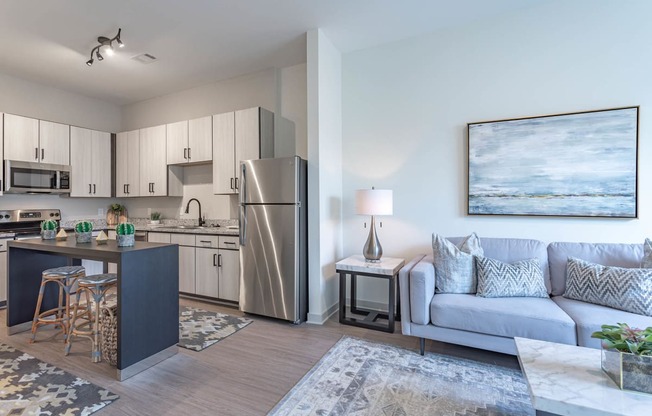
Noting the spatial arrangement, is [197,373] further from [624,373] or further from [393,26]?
[393,26]

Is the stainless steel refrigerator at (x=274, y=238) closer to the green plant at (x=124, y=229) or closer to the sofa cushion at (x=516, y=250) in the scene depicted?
the green plant at (x=124, y=229)

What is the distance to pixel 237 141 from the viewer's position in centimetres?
381

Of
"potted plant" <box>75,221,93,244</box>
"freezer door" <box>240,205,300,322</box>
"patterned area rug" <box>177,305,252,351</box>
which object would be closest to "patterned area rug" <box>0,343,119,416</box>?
"patterned area rug" <box>177,305,252,351</box>

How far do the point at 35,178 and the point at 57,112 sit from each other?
1195 mm

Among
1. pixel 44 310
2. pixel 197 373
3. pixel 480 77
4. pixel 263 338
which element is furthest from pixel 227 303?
pixel 480 77

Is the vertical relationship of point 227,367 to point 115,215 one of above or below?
below

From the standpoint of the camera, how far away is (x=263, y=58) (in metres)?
3.73

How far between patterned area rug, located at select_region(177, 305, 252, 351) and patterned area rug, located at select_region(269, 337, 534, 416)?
107 cm

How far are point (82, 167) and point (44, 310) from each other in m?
2.35

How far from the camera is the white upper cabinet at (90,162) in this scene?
4414 mm

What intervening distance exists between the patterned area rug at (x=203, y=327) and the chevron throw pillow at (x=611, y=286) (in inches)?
114

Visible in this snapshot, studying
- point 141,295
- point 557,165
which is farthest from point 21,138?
point 557,165

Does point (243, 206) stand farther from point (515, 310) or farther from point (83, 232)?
point (515, 310)

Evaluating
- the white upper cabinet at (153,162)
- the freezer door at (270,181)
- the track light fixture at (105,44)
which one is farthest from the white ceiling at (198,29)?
the freezer door at (270,181)
